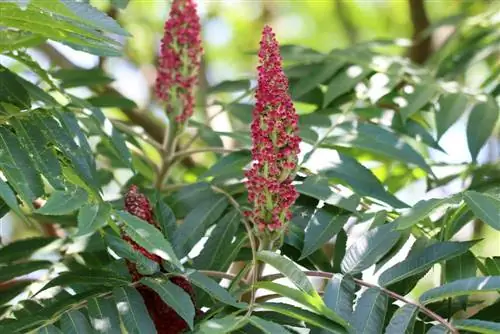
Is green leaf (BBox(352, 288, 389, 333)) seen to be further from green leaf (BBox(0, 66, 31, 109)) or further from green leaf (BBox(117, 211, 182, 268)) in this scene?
green leaf (BBox(0, 66, 31, 109))

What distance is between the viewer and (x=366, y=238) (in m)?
1.72

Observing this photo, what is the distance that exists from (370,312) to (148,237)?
0.39m

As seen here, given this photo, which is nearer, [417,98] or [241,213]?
[241,213]

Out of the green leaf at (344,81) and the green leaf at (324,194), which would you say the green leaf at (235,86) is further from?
the green leaf at (324,194)

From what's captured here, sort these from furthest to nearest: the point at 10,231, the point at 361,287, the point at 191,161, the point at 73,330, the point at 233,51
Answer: the point at 233,51
the point at 10,231
the point at 191,161
the point at 361,287
the point at 73,330

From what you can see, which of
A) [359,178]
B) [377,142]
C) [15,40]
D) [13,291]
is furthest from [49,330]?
[377,142]

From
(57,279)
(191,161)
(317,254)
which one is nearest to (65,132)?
(57,279)

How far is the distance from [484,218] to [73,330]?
722mm

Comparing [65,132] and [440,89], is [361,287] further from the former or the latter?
[440,89]

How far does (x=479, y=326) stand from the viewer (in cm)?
147

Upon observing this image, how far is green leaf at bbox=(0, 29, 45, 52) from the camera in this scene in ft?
5.88

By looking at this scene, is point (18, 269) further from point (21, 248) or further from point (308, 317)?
point (308, 317)

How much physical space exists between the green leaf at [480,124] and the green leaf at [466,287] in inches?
33.2

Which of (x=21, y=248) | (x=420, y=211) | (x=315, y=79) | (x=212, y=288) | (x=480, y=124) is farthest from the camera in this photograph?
(x=315, y=79)
